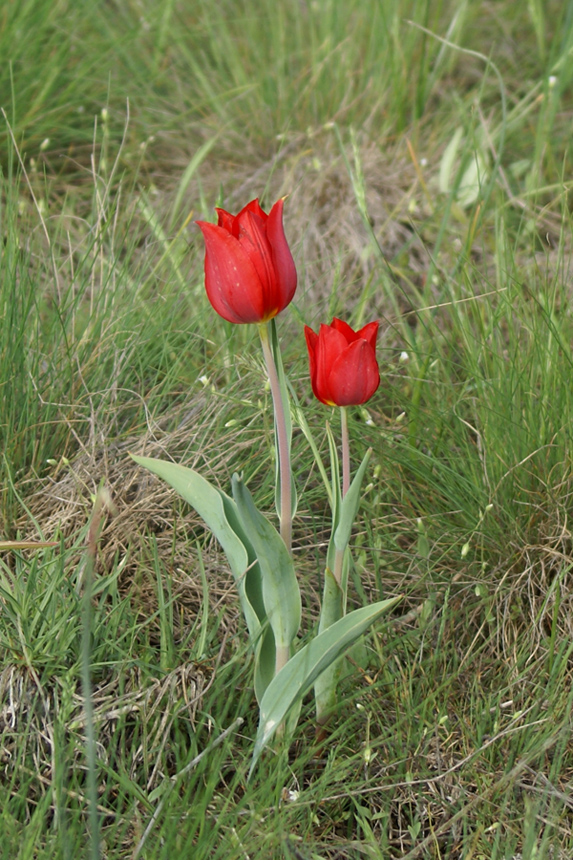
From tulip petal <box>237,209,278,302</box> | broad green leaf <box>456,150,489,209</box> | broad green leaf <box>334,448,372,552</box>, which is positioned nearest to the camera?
tulip petal <box>237,209,278,302</box>

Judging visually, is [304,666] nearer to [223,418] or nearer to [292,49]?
[223,418]

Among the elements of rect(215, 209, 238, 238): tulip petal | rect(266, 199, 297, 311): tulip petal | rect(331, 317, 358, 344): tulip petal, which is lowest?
rect(331, 317, 358, 344): tulip petal

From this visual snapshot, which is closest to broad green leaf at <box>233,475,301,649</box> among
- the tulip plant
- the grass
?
the tulip plant

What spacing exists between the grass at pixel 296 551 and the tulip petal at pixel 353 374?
12.5 inches

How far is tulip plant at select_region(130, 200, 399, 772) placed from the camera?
1.00 meters

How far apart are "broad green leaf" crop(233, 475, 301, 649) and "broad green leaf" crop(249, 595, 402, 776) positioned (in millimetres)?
54

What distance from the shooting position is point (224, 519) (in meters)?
1.11

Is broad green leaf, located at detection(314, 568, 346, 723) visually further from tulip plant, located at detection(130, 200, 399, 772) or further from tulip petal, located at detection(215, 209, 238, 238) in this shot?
tulip petal, located at detection(215, 209, 238, 238)

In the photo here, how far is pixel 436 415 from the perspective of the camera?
4.91ft

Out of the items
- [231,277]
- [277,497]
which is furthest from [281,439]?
[231,277]

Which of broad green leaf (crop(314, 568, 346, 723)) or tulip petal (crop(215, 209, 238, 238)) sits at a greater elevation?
tulip petal (crop(215, 209, 238, 238))

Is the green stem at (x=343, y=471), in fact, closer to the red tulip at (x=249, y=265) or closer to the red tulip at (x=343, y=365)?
the red tulip at (x=343, y=365)

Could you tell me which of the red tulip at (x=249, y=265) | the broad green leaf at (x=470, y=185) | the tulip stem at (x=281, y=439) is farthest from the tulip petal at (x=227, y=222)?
the broad green leaf at (x=470, y=185)

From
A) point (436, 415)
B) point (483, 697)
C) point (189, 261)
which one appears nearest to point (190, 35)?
point (189, 261)
